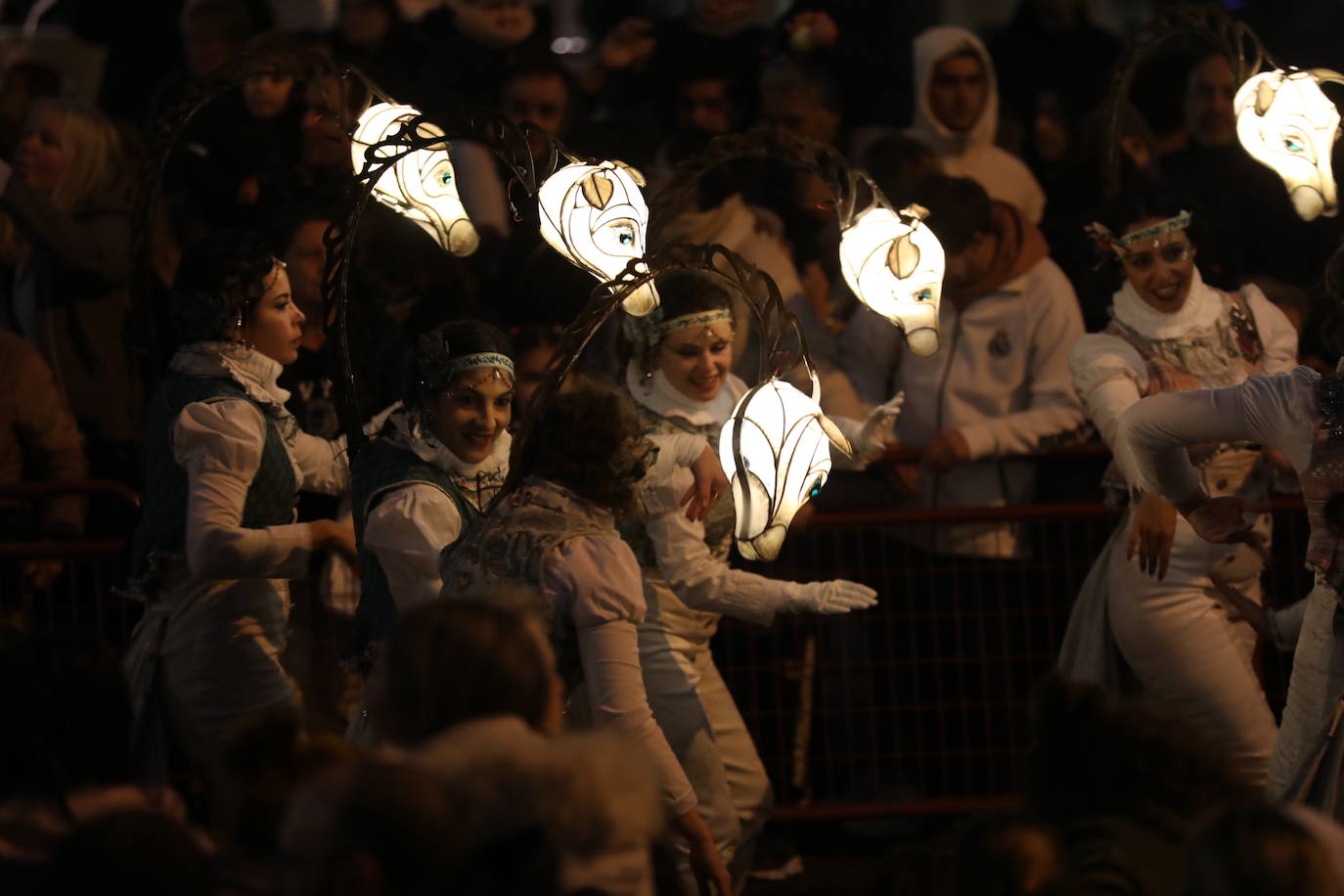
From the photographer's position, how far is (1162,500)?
19.0ft

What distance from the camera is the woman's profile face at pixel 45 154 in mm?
7375

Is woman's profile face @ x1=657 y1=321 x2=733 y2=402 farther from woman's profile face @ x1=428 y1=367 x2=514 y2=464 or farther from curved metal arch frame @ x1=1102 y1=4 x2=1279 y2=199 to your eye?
curved metal arch frame @ x1=1102 y1=4 x2=1279 y2=199

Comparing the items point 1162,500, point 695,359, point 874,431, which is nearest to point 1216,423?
point 1162,500

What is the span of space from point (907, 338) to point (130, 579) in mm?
2072

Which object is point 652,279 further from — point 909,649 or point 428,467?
point 909,649

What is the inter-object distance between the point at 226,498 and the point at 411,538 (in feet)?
1.80

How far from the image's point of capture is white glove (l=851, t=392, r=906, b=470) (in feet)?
18.8

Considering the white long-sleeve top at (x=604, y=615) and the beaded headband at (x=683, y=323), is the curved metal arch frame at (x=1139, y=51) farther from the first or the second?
the white long-sleeve top at (x=604, y=615)

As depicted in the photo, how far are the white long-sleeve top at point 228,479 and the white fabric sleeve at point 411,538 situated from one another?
0.30 meters

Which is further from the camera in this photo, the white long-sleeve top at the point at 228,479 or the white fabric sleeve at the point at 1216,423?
the white long-sleeve top at the point at 228,479

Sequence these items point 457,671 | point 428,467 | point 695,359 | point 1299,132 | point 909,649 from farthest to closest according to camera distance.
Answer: point 909,649 → point 1299,132 → point 695,359 → point 428,467 → point 457,671

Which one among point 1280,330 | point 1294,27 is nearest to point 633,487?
point 1280,330

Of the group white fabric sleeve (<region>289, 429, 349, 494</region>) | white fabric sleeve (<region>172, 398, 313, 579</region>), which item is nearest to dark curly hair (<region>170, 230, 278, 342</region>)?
white fabric sleeve (<region>172, 398, 313, 579</region>)

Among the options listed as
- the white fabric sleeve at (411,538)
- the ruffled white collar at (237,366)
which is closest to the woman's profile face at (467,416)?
the white fabric sleeve at (411,538)
